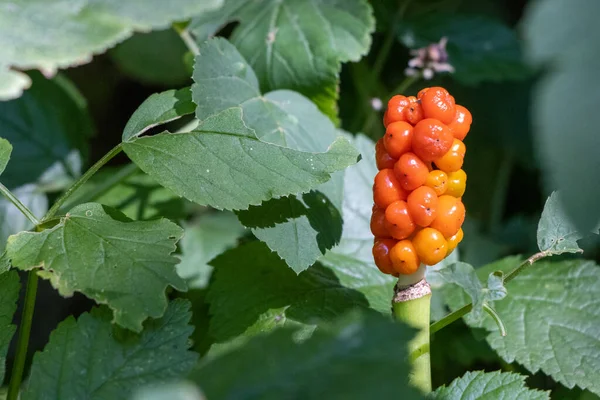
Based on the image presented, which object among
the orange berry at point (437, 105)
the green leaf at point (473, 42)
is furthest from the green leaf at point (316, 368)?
the green leaf at point (473, 42)

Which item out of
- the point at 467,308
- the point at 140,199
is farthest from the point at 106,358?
the point at 140,199

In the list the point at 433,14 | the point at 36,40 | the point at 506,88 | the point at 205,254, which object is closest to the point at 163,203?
the point at 205,254

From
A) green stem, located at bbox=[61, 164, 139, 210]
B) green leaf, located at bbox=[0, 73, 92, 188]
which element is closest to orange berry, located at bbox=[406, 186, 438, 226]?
green stem, located at bbox=[61, 164, 139, 210]

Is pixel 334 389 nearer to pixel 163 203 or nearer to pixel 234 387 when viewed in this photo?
pixel 234 387

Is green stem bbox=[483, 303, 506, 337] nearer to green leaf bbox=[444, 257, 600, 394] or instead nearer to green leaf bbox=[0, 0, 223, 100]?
green leaf bbox=[444, 257, 600, 394]

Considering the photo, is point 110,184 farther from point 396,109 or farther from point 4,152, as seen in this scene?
point 396,109
